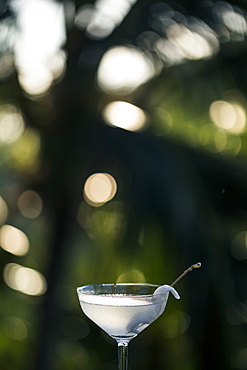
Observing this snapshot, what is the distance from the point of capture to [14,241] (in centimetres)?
303

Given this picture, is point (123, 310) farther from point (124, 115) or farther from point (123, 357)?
point (124, 115)

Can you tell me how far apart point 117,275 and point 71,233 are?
0.94m

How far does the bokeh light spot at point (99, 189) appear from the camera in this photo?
1801 millimetres

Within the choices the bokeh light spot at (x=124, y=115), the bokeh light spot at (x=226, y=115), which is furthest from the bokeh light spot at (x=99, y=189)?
the bokeh light spot at (x=226, y=115)

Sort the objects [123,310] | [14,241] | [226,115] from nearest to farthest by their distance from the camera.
A: [123,310]
[14,241]
[226,115]

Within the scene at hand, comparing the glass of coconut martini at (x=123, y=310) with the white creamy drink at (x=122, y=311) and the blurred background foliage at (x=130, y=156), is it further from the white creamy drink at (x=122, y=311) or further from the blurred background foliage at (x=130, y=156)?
the blurred background foliage at (x=130, y=156)

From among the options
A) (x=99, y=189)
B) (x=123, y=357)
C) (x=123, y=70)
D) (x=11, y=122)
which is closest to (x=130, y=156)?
(x=99, y=189)

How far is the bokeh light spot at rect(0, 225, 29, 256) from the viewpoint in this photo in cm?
265

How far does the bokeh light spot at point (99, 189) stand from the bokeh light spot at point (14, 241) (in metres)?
0.62

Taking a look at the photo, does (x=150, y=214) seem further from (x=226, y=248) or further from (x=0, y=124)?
(x=0, y=124)

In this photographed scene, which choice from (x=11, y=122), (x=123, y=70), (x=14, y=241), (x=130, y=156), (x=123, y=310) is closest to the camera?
(x=123, y=310)

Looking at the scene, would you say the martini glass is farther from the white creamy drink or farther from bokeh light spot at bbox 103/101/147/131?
bokeh light spot at bbox 103/101/147/131

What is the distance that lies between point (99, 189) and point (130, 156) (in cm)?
24

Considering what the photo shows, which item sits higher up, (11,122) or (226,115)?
(11,122)
